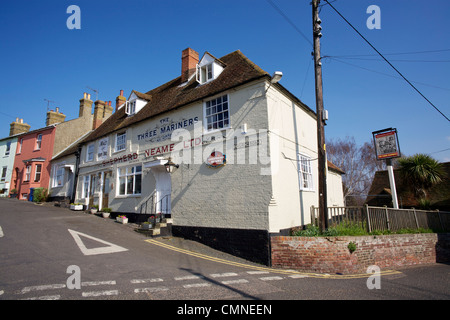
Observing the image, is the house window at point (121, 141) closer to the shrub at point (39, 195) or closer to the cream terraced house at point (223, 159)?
the cream terraced house at point (223, 159)

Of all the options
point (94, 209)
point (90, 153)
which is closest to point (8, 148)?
point (90, 153)

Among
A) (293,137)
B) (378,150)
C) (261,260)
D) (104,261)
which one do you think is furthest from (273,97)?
(104,261)

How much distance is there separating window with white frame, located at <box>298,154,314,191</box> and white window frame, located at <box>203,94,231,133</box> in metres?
4.06

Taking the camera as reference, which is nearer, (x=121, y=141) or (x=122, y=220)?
(x=122, y=220)

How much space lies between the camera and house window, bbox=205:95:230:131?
11182 mm

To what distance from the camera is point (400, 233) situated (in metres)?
10.8

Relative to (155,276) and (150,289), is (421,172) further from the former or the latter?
(150,289)

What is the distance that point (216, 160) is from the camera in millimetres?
10836

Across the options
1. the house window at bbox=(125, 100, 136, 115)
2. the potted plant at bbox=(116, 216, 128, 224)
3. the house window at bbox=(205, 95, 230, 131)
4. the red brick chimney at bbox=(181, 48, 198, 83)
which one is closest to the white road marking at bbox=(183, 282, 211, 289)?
the house window at bbox=(205, 95, 230, 131)

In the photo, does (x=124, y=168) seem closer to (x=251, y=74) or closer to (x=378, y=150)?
(x=251, y=74)

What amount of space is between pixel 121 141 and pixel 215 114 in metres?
8.24

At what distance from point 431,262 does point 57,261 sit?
14.7 metres

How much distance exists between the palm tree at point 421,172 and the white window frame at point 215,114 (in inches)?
531

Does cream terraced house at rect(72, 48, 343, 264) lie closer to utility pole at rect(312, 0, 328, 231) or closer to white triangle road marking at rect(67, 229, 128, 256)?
utility pole at rect(312, 0, 328, 231)
